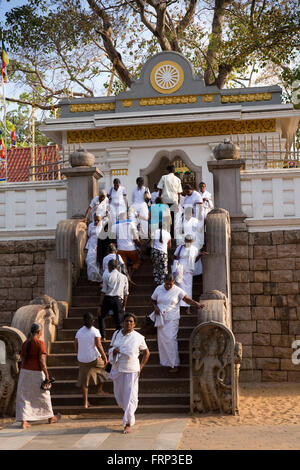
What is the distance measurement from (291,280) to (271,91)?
25.9 ft

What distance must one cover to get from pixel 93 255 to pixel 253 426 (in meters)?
4.60

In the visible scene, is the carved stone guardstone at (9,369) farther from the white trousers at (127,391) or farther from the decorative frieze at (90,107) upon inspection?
the decorative frieze at (90,107)

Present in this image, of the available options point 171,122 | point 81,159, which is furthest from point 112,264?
point 171,122

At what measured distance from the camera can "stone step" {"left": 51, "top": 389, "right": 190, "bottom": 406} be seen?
32.3 ft

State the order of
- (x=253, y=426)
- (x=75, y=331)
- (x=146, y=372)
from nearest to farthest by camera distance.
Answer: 1. (x=253, y=426)
2. (x=146, y=372)
3. (x=75, y=331)

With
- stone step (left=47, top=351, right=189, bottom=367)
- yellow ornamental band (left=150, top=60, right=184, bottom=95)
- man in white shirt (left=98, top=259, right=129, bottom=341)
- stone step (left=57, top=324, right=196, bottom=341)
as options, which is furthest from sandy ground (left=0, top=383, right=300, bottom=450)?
yellow ornamental band (left=150, top=60, right=184, bottom=95)

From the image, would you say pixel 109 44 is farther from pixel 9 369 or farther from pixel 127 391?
pixel 127 391

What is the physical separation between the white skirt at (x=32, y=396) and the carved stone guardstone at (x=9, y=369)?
2.48 ft

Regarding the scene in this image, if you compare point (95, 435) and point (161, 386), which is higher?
point (161, 386)

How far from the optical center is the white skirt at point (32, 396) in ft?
30.0

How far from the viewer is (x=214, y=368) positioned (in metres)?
9.72

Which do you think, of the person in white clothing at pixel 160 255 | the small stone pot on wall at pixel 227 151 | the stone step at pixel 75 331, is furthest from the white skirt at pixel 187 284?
the small stone pot on wall at pixel 227 151
